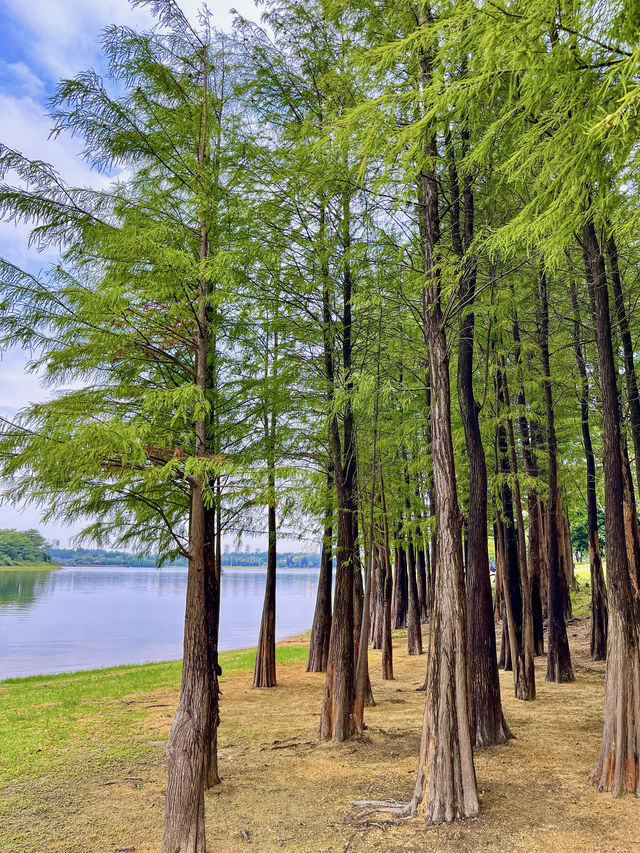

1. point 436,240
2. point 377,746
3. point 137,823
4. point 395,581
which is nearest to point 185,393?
point 436,240

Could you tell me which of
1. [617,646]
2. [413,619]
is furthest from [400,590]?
[617,646]

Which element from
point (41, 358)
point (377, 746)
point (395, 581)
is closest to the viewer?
point (41, 358)

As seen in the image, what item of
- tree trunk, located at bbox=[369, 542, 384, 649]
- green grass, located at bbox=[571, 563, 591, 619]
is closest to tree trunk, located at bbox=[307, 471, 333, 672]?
tree trunk, located at bbox=[369, 542, 384, 649]

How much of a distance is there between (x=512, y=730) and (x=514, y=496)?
504 centimetres

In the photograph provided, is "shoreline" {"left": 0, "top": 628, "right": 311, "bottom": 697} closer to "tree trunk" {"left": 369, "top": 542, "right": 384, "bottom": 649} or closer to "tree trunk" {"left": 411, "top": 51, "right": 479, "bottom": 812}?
"tree trunk" {"left": 369, "top": 542, "right": 384, "bottom": 649}

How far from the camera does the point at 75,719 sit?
10.5m

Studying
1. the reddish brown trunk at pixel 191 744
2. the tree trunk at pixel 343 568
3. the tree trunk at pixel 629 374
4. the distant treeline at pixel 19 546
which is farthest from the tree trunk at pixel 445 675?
the distant treeline at pixel 19 546

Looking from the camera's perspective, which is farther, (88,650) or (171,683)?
(88,650)

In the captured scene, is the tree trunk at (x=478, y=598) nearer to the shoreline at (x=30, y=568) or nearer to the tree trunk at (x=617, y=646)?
the tree trunk at (x=617, y=646)

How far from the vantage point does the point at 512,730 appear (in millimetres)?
8398

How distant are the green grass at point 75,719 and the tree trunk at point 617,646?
6159 millimetres

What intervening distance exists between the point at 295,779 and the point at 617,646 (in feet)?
13.7

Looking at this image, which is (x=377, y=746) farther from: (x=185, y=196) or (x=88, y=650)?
(x=88, y=650)

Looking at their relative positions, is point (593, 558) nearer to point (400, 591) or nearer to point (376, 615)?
point (376, 615)
